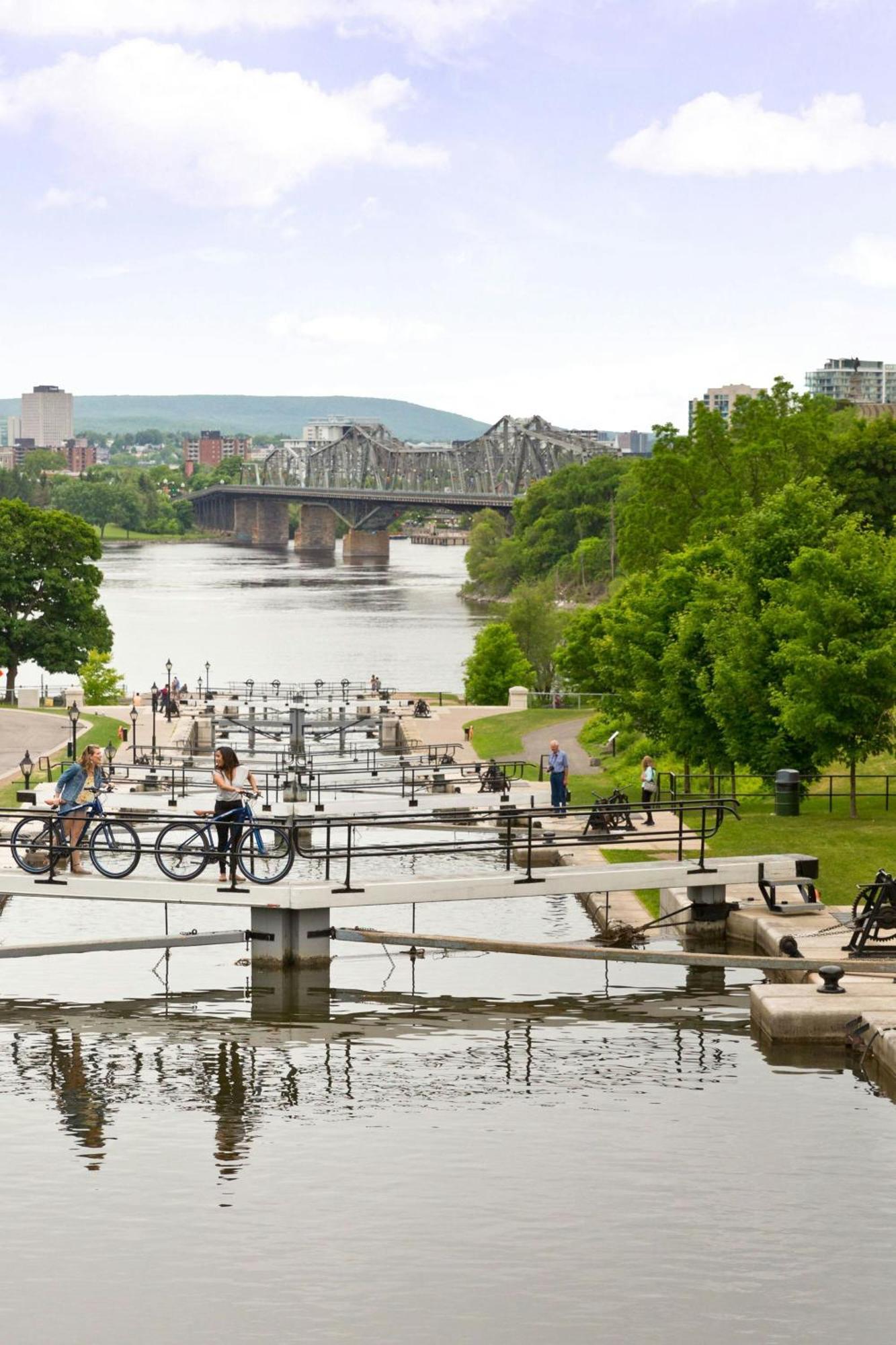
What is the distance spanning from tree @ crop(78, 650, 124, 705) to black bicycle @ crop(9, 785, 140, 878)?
53046 millimetres

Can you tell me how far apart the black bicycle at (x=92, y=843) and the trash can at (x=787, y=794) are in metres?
13.2

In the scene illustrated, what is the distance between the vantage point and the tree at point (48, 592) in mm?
86500

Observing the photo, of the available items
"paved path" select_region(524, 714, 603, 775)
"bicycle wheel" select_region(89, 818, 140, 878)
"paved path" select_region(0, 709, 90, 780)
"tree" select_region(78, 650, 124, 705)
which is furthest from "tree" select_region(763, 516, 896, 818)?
"tree" select_region(78, 650, 124, 705)

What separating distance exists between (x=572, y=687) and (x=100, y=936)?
44.9 metres

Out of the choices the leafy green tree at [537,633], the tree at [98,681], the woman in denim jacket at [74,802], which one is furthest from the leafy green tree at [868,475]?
the woman in denim jacket at [74,802]

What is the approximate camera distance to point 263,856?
85.5ft

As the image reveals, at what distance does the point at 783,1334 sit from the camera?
14.7 meters

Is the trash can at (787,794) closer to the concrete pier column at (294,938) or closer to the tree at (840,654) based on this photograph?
the tree at (840,654)

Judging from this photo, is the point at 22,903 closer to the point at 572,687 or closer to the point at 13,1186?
the point at 13,1186

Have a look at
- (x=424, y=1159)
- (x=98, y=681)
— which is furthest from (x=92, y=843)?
(x=98, y=681)

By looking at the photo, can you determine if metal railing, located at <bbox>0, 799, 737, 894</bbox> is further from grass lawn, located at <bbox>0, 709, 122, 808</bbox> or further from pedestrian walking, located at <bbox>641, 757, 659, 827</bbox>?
grass lawn, located at <bbox>0, 709, 122, 808</bbox>

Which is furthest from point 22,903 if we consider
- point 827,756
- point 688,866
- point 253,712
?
point 253,712

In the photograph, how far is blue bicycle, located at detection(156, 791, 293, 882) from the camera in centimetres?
2575

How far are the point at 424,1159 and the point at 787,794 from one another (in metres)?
17.9
